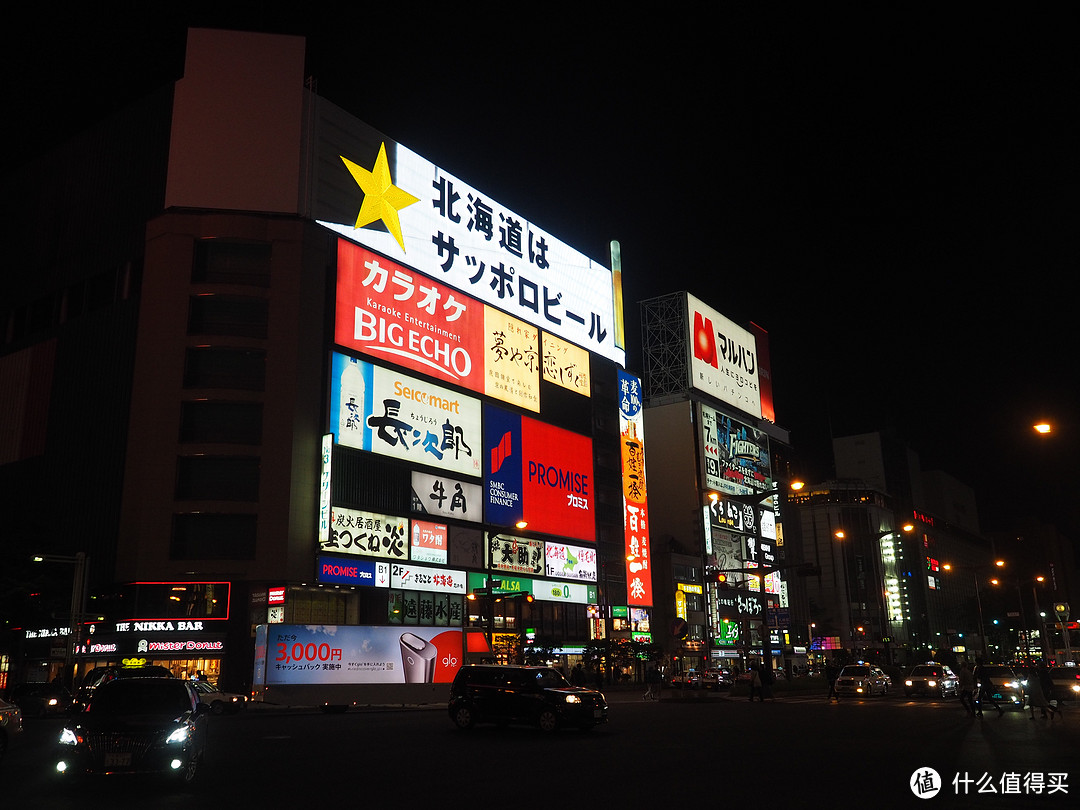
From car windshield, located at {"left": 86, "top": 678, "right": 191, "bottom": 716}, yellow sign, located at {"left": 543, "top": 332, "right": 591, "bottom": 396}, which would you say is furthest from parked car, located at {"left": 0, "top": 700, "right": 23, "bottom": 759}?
yellow sign, located at {"left": 543, "top": 332, "right": 591, "bottom": 396}

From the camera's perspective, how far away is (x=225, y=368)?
5462cm

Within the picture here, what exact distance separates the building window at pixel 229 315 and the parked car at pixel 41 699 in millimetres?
24053

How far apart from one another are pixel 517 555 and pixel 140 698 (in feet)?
174

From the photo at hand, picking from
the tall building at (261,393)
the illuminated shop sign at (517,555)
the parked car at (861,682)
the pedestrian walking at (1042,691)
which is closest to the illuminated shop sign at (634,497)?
the tall building at (261,393)

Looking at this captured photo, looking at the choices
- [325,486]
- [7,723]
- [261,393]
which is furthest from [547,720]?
[261,393]

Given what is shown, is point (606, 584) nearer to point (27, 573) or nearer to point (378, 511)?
point (378, 511)

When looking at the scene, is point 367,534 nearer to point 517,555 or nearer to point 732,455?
point 517,555

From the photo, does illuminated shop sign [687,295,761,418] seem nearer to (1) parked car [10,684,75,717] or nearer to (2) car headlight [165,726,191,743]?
(1) parked car [10,684,75,717]

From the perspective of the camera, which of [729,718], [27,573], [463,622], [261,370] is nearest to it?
[729,718]

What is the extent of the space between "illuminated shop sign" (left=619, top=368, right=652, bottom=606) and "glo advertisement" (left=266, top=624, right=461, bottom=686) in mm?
40029

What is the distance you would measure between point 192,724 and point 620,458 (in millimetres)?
70043

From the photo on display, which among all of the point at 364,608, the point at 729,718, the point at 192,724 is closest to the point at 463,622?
the point at 364,608

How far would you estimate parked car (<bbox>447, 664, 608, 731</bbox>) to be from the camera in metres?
23.8

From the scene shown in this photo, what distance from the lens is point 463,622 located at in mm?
62219
